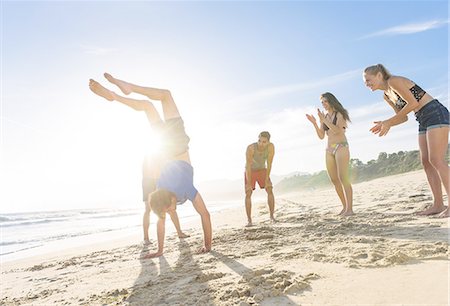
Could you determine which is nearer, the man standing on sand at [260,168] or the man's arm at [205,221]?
the man's arm at [205,221]

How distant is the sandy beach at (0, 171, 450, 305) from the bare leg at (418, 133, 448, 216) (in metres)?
0.29

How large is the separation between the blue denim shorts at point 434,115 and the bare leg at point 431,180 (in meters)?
0.19

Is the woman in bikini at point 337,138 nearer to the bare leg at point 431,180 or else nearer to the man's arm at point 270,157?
the man's arm at point 270,157

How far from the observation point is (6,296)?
3752mm

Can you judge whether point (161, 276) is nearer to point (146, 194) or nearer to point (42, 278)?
point (42, 278)

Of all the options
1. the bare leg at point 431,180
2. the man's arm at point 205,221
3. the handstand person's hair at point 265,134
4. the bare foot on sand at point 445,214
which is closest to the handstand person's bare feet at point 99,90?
the man's arm at point 205,221

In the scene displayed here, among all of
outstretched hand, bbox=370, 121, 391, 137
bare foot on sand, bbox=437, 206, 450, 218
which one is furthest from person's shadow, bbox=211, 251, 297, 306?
bare foot on sand, bbox=437, 206, 450, 218

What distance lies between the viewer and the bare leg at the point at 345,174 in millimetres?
6059

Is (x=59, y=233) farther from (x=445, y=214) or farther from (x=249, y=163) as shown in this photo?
(x=445, y=214)

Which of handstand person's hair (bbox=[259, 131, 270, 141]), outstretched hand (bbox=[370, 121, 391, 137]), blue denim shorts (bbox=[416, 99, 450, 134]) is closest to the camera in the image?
outstretched hand (bbox=[370, 121, 391, 137])

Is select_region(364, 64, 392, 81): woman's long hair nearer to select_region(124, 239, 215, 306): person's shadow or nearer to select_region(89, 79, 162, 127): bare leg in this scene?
select_region(89, 79, 162, 127): bare leg

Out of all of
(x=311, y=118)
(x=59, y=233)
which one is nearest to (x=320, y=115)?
(x=311, y=118)

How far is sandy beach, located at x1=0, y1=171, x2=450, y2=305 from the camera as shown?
Result: 227 cm

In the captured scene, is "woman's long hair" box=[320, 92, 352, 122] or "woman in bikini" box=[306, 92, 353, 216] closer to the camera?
"woman in bikini" box=[306, 92, 353, 216]
